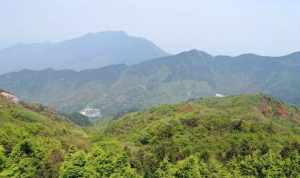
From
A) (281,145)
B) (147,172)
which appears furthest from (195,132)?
(147,172)

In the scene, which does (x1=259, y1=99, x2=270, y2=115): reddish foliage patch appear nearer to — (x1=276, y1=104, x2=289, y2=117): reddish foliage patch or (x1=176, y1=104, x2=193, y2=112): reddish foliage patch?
(x1=276, y1=104, x2=289, y2=117): reddish foliage patch

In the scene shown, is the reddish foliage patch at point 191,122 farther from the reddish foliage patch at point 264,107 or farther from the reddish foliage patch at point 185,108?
the reddish foliage patch at point 264,107

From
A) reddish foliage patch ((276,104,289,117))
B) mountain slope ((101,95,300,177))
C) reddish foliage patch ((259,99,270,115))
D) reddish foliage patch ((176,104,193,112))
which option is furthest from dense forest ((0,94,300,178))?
reddish foliage patch ((276,104,289,117))

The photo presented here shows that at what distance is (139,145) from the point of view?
85562 millimetres

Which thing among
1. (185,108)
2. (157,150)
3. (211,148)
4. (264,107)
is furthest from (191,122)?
(264,107)

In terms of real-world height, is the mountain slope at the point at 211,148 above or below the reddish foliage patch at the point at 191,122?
below

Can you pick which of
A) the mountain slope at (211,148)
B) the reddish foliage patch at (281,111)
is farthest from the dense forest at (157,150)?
the reddish foliage patch at (281,111)

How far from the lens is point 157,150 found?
7612 centimetres

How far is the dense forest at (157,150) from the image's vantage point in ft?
172

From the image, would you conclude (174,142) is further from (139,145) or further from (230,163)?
(230,163)

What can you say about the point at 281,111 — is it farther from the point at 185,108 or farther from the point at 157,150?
the point at 157,150

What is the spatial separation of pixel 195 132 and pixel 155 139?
802 cm

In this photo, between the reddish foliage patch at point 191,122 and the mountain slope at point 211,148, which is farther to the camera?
the reddish foliage patch at point 191,122

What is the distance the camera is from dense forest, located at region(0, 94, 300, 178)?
5253 centimetres
